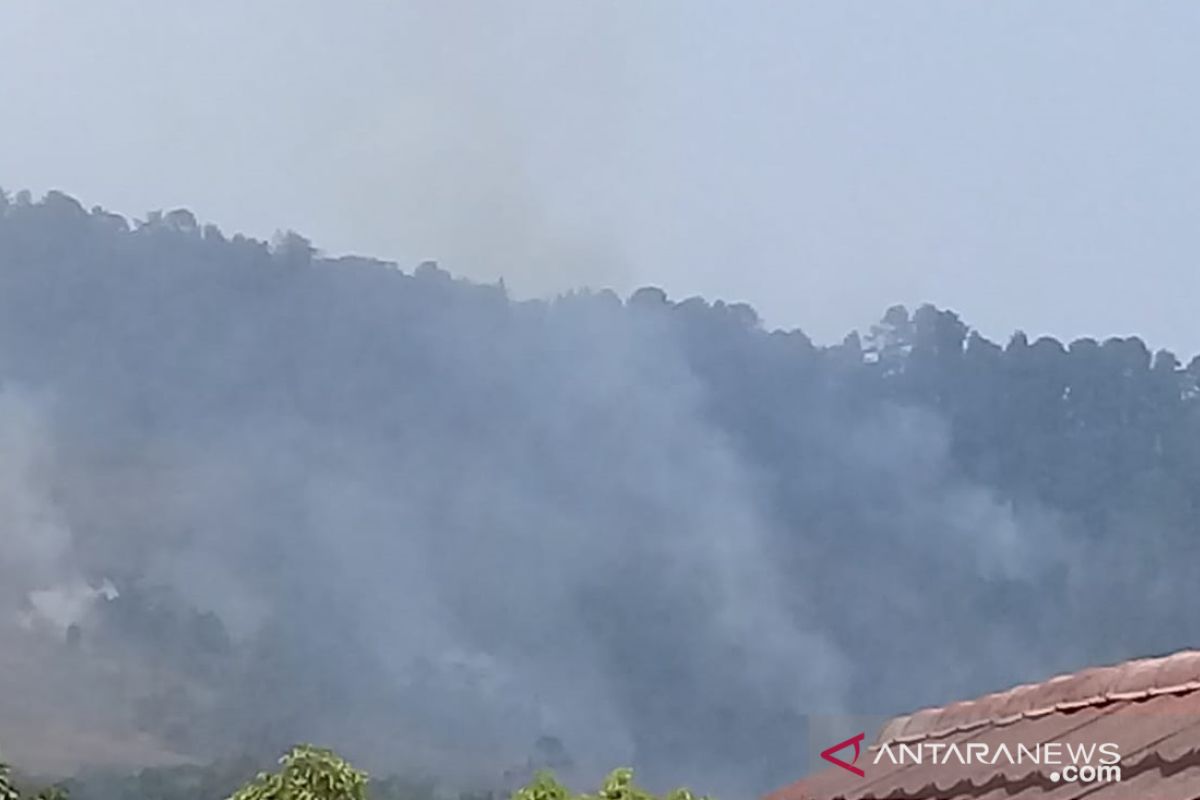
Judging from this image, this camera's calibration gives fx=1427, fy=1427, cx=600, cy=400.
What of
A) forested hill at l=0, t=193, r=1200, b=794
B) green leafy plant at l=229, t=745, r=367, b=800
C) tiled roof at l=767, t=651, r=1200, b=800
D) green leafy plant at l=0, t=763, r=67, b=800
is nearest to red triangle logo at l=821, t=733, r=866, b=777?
tiled roof at l=767, t=651, r=1200, b=800

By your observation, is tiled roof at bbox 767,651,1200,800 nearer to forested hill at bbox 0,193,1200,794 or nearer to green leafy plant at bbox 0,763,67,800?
green leafy plant at bbox 0,763,67,800

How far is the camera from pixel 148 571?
8.31 meters

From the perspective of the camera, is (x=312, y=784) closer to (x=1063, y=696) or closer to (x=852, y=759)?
(x=852, y=759)

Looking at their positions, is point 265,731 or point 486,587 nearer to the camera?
point 265,731

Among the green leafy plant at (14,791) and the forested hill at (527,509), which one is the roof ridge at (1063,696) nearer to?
the green leafy plant at (14,791)

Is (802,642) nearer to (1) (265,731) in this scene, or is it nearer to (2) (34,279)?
(1) (265,731)

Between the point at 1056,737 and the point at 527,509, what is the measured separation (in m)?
8.10

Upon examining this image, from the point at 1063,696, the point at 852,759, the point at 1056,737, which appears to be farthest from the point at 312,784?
the point at 1056,737

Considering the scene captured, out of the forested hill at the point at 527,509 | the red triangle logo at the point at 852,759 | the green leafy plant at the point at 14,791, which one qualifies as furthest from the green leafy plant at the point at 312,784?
the red triangle logo at the point at 852,759

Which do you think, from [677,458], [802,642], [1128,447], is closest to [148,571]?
[677,458]

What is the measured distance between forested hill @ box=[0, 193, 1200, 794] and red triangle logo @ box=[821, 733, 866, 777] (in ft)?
23.8

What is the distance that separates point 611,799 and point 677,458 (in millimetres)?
4715

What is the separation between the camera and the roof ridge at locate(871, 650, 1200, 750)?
3.99 feet

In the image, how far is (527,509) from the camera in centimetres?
921
